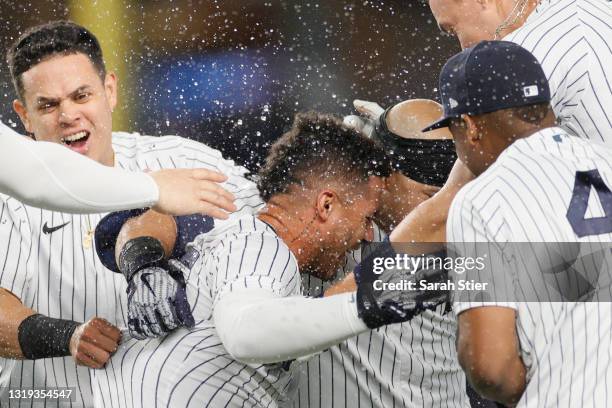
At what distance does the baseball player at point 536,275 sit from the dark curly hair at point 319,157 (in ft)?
2.05

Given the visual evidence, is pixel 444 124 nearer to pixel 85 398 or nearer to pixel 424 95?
pixel 85 398

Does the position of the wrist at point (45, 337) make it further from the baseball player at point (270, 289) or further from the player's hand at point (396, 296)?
the player's hand at point (396, 296)

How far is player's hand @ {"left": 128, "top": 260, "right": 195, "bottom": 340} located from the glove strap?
0.03 metres

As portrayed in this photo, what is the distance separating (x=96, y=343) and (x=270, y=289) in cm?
50

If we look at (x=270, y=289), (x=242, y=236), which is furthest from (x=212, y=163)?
(x=270, y=289)

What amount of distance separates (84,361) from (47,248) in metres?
0.60

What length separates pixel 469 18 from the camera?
9.19ft

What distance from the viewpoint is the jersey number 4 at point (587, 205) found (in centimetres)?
180

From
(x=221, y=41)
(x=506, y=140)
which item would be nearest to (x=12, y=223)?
(x=506, y=140)

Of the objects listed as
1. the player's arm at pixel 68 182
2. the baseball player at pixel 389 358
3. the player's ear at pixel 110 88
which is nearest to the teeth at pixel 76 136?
the player's ear at pixel 110 88

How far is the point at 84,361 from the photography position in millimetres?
2383

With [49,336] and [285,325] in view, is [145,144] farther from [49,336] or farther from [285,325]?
[285,325]

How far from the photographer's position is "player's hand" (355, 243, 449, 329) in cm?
185

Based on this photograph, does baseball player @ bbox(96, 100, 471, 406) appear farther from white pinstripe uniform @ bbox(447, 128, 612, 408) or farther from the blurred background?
the blurred background
